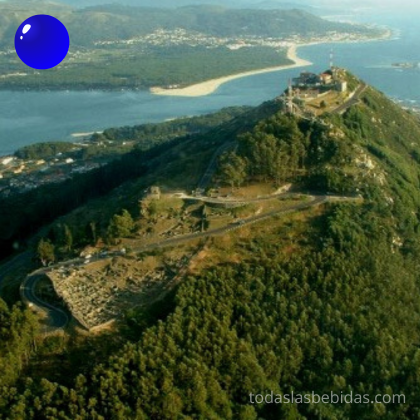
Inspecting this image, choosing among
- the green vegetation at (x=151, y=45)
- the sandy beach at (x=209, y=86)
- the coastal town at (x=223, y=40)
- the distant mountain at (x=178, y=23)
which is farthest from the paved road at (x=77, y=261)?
the distant mountain at (x=178, y=23)

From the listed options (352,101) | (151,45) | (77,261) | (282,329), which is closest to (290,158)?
(282,329)

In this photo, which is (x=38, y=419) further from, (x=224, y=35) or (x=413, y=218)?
(x=224, y=35)

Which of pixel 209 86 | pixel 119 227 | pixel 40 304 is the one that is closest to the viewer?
pixel 40 304

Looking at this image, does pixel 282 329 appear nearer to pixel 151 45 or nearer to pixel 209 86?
pixel 209 86

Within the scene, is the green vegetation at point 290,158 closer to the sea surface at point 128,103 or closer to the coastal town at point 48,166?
the coastal town at point 48,166

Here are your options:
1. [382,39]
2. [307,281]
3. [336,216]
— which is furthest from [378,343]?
[382,39]
